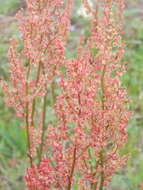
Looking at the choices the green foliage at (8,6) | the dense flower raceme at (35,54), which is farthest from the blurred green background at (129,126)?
the dense flower raceme at (35,54)

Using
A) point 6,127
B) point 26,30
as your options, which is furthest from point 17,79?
point 6,127

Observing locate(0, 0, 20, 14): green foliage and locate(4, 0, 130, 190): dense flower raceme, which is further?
locate(0, 0, 20, 14): green foliage

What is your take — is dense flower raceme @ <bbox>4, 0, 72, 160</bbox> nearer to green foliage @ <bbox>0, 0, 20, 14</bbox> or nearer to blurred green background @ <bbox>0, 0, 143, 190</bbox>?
blurred green background @ <bbox>0, 0, 143, 190</bbox>

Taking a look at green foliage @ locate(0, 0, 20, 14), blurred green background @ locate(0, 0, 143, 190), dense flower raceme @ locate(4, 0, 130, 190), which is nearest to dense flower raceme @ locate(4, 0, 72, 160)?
dense flower raceme @ locate(4, 0, 130, 190)

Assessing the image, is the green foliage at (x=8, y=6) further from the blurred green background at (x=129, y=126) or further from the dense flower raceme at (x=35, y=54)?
the dense flower raceme at (x=35, y=54)

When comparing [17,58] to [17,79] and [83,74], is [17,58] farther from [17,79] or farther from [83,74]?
[83,74]

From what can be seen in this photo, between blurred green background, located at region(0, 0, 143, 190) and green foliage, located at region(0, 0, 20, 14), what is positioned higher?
green foliage, located at region(0, 0, 20, 14)
